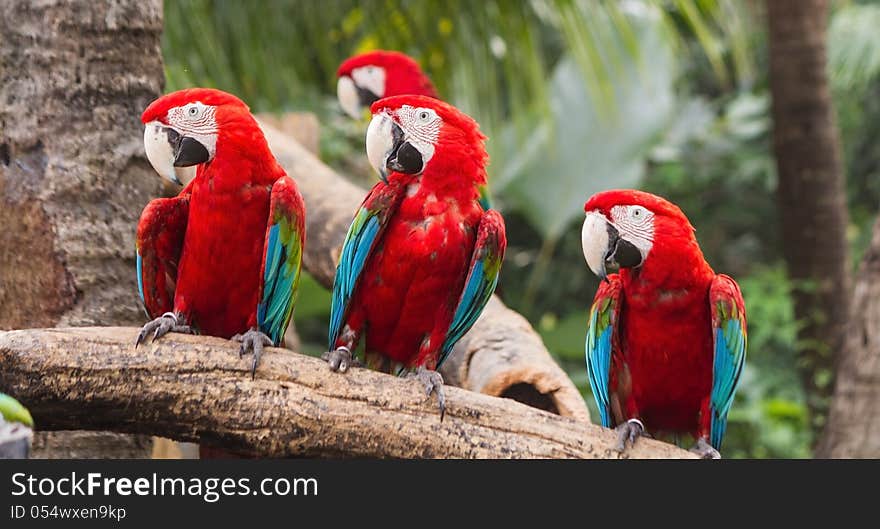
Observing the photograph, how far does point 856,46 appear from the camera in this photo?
4875 millimetres

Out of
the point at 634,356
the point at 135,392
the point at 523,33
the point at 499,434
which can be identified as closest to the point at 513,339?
the point at 634,356

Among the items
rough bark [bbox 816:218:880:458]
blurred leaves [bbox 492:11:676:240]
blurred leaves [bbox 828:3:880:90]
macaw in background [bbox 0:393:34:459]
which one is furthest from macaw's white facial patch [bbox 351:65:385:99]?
blurred leaves [bbox 828:3:880:90]

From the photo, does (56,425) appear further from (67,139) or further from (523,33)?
(523,33)

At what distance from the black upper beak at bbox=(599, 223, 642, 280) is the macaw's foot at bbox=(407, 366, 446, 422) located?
32cm

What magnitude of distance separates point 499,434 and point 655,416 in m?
0.37

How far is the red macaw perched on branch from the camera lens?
55.2 inches

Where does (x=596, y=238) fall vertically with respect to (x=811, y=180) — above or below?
below

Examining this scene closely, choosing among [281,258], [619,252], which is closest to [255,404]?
[281,258]

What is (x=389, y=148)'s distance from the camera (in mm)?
1440

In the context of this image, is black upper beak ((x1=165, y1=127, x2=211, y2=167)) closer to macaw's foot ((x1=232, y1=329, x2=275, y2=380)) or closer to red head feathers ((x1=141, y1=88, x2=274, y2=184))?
red head feathers ((x1=141, y1=88, x2=274, y2=184))

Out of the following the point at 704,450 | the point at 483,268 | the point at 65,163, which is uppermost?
the point at 65,163

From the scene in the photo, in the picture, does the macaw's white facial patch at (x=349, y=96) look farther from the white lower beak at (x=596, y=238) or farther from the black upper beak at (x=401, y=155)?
the white lower beak at (x=596, y=238)

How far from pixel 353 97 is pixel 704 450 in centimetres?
163

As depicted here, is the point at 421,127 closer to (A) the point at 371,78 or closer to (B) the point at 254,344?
(B) the point at 254,344
